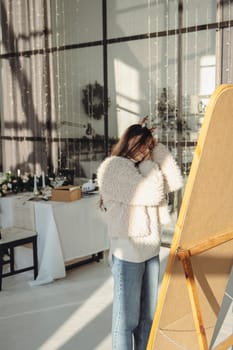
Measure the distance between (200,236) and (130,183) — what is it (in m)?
0.52

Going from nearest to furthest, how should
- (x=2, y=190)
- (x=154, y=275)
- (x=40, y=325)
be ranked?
1. (x=154, y=275)
2. (x=40, y=325)
3. (x=2, y=190)

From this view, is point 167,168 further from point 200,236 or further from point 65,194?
point 65,194

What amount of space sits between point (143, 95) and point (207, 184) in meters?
3.84

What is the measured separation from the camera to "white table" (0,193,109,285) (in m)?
4.32

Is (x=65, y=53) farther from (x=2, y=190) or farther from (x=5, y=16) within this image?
(x=2, y=190)

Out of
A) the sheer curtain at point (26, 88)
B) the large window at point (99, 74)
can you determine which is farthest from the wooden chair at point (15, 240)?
the sheer curtain at point (26, 88)

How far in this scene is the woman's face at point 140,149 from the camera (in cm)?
234

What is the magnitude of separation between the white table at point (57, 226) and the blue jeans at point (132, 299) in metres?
1.81

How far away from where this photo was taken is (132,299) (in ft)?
7.95

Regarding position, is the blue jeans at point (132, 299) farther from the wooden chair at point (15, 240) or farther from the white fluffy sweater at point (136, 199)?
the wooden chair at point (15, 240)

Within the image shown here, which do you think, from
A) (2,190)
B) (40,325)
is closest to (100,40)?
(2,190)

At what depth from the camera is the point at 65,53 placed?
6148mm

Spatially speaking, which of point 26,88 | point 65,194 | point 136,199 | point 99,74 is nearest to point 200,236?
point 136,199

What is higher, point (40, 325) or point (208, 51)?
point (208, 51)
